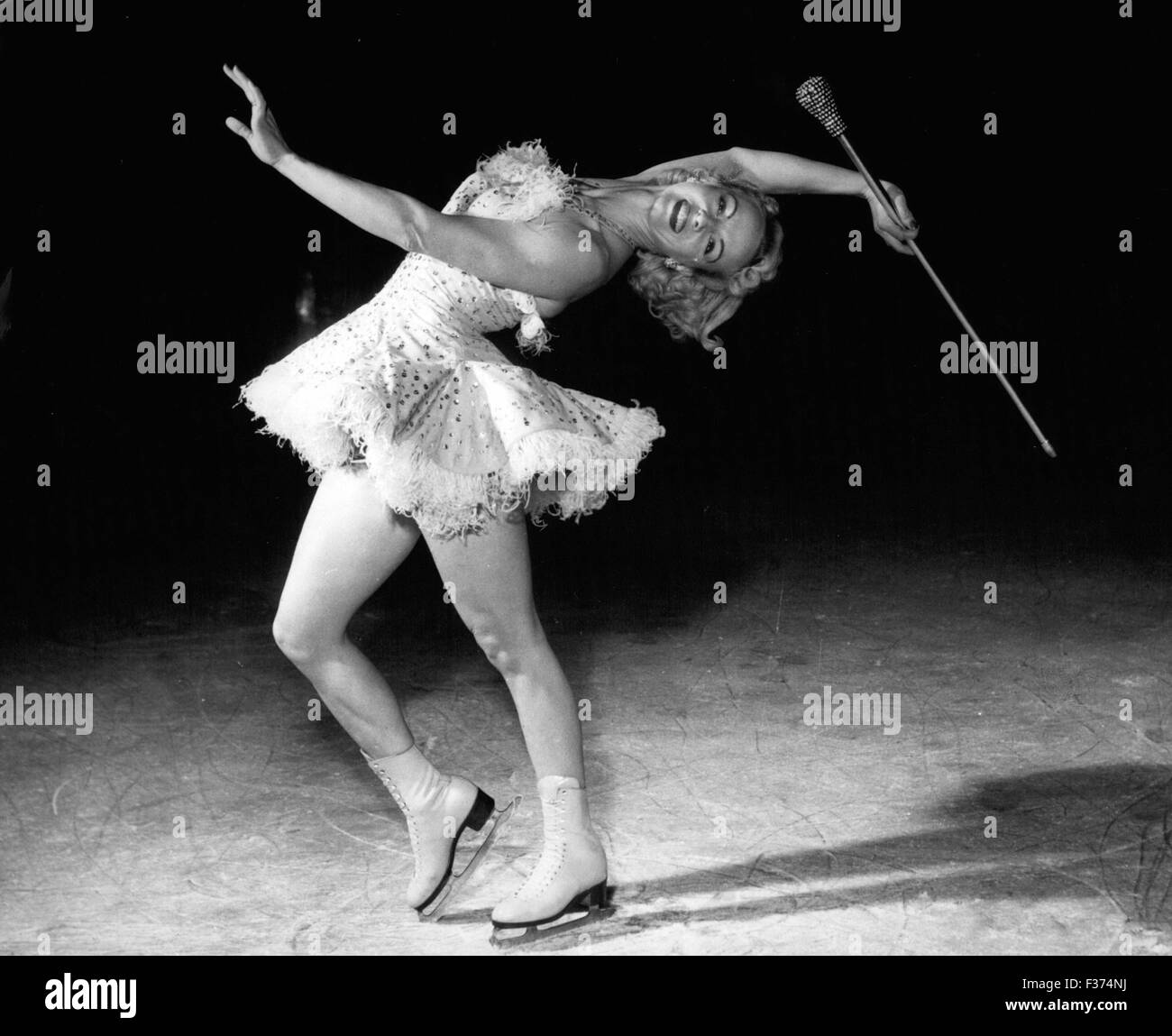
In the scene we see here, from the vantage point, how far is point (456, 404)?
2.46m

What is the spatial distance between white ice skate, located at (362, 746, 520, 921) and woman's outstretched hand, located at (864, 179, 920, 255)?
1.27 metres

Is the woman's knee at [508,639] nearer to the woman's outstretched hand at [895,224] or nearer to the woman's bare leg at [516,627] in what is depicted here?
the woman's bare leg at [516,627]

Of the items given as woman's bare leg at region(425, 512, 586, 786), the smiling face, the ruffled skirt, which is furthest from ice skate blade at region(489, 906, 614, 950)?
the smiling face

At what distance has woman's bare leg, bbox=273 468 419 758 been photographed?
251 centimetres

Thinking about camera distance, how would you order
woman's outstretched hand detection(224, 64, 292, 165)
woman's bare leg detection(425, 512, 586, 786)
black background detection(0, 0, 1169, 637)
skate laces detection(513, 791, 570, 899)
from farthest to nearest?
black background detection(0, 0, 1169, 637) → skate laces detection(513, 791, 570, 899) → woman's bare leg detection(425, 512, 586, 786) → woman's outstretched hand detection(224, 64, 292, 165)

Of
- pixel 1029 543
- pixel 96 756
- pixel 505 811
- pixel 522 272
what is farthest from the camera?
pixel 1029 543

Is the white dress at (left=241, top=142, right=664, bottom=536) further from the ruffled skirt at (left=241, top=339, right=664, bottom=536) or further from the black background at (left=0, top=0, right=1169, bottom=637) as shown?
the black background at (left=0, top=0, right=1169, bottom=637)

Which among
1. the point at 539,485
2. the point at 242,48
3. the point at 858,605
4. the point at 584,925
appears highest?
the point at 242,48

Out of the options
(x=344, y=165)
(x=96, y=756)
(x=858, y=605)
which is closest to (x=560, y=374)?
(x=344, y=165)

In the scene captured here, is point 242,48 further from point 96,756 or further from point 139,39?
point 96,756

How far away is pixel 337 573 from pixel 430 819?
52 cm

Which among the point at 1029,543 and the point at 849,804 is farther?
the point at 1029,543

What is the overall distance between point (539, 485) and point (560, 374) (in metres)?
4.74

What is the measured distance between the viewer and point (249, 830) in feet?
10.1
